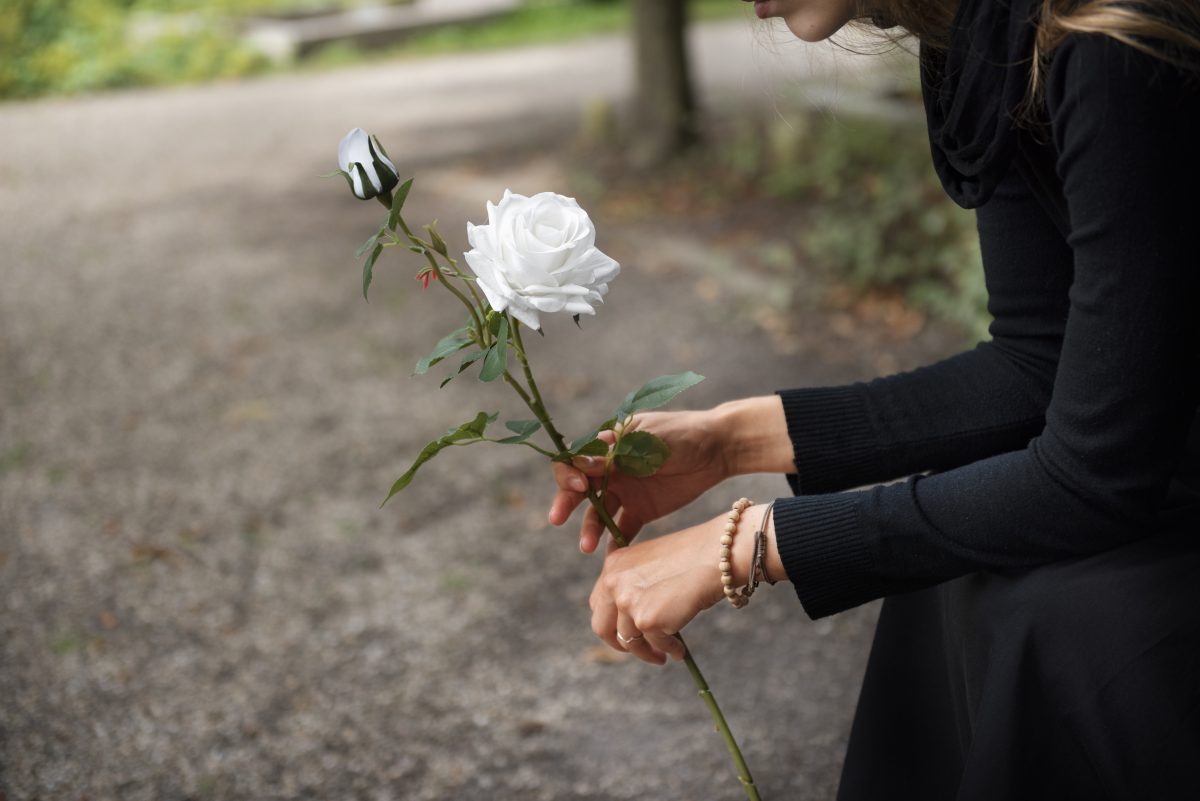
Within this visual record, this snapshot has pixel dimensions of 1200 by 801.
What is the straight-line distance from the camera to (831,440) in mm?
1771

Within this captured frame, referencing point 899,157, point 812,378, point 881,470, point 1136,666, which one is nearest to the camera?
point 1136,666

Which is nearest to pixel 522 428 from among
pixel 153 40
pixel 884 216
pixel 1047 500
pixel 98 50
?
pixel 1047 500

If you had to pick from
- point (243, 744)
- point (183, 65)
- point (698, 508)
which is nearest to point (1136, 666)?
point (243, 744)

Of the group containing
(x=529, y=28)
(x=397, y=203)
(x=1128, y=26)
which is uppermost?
(x=1128, y=26)

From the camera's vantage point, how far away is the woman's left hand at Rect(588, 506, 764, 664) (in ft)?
4.77

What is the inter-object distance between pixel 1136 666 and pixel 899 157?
5364 millimetres

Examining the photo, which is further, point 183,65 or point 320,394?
point 183,65

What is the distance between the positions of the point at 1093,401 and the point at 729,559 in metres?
0.46

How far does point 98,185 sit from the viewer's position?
8703 millimetres

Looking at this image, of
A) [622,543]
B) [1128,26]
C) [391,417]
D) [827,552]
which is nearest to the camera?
[1128,26]

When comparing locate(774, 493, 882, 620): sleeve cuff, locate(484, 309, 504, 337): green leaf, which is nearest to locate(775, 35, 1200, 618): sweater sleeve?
locate(774, 493, 882, 620): sleeve cuff

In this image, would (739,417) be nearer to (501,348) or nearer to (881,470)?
(881,470)

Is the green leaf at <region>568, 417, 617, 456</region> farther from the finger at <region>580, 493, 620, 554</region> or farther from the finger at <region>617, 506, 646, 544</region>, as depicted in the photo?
the finger at <region>617, 506, 646, 544</region>

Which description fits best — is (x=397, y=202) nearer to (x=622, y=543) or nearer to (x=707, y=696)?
(x=622, y=543)
